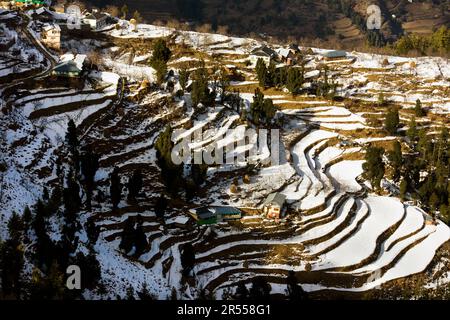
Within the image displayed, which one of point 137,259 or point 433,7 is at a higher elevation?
point 433,7

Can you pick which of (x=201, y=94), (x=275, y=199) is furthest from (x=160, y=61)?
(x=275, y=199)

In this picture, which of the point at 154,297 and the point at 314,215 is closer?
the point at 154,297

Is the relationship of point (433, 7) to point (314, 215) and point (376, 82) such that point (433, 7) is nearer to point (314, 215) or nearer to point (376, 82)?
point (376, 82)

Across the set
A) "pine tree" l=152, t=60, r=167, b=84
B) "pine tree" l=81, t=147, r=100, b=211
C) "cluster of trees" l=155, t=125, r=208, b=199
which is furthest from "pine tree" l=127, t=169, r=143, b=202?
"pine tree" l=152, t=60, r=167, b=84

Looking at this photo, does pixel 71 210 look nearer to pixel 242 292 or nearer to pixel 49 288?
pixel 49 288

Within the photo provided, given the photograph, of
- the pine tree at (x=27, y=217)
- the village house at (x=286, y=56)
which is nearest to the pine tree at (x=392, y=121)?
the village house at (x=286, y=56)
